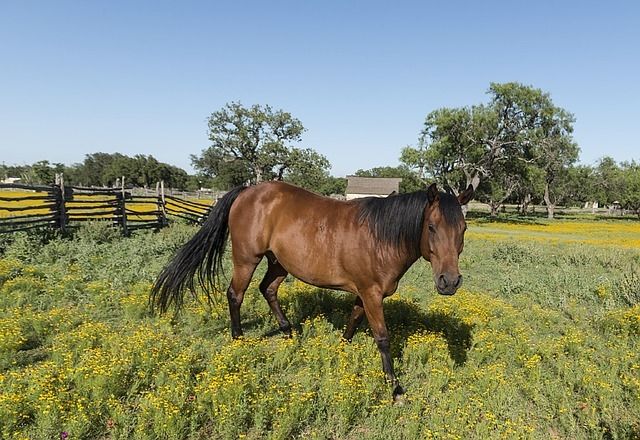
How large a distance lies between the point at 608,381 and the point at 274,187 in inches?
179

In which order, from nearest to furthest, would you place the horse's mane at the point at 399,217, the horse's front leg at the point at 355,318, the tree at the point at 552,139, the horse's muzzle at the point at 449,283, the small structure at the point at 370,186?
the horse's muzzle at the point at 449,283
the horse's mane at the point at 399,217
the horse's front leg at the point at 355,318
the tree at the point at 552,139
the small structure at the point at 370,186

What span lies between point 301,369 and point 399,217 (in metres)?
2.03

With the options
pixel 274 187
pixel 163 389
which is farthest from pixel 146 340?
pixel 274 187

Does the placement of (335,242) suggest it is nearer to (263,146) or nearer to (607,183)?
(263,146)

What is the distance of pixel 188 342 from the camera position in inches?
194

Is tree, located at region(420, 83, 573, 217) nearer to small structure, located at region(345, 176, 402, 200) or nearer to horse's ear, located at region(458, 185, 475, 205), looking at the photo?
horse's ear, located at region(458, 185, 475, 205)

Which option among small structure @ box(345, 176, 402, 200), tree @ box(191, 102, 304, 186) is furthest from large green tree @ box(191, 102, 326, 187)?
small structure @ box(345, 176, 402, 200)

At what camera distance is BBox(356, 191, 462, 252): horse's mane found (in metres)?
3.90

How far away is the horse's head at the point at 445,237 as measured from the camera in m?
3.44

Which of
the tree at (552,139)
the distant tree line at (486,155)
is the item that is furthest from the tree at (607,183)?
the tree at (552,139)

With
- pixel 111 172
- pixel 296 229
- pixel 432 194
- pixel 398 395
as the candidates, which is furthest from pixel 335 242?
pixel 111 172

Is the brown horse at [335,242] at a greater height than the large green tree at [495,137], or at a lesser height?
lesser

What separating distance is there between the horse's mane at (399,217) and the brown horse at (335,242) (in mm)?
11

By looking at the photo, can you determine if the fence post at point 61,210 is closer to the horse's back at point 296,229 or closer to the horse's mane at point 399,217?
the horse's back at point 296,229
